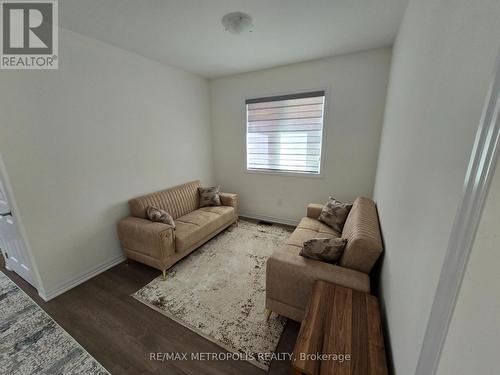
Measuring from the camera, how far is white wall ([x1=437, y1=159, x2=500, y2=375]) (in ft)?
1.35

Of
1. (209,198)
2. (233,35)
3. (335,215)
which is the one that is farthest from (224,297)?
(233,35)

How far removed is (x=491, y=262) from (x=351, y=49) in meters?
3.06

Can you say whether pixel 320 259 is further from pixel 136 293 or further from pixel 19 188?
pixel 19 188

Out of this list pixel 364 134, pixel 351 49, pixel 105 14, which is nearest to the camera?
pixel 105 14

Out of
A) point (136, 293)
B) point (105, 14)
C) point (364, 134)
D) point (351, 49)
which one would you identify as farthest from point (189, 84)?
point (136, 293)

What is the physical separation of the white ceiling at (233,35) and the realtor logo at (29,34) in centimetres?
16

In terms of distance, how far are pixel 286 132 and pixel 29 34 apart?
313 centimetres

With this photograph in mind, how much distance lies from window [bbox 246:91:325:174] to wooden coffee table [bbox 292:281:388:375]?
233 centimetres

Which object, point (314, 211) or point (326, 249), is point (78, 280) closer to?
point (326, 249)

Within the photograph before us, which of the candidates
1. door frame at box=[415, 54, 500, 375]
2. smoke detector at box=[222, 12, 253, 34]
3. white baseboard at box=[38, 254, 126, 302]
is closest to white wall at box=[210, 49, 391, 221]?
smoke detector at box=[222, 12, 253, 34]

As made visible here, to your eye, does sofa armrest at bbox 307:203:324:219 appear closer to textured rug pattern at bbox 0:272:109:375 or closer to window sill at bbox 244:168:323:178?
window sill at bbox 244:168:323:178

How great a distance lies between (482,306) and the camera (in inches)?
17.3

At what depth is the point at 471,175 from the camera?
0.50m

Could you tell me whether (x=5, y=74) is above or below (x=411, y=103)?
above
